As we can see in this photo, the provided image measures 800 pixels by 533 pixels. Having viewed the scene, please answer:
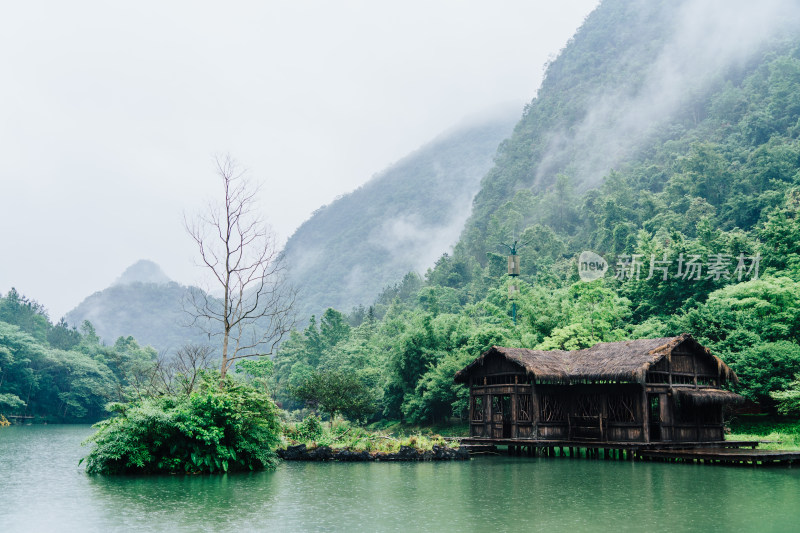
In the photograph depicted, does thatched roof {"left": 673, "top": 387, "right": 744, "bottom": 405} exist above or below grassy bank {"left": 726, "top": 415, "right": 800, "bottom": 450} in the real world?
above

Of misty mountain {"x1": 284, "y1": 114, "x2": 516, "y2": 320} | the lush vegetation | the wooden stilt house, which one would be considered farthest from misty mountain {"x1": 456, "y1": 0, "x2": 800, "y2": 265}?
A: the lush vegetation

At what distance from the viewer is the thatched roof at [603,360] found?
2298cm

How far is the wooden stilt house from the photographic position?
77.0 feet

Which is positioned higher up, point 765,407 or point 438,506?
point 765,407

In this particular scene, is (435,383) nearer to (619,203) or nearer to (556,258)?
(556,258)

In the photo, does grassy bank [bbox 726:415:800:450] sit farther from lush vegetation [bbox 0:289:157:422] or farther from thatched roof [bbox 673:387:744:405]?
lush vegetation [bbox 0:289:157:422]

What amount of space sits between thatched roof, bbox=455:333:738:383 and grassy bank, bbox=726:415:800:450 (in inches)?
123

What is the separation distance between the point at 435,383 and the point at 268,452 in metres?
17.4

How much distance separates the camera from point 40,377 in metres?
67.8

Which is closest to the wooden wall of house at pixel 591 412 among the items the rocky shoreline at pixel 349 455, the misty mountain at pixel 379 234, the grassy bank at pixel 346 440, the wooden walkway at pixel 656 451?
the wooden walkway at pixel 656 451

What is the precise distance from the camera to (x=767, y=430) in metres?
28.5

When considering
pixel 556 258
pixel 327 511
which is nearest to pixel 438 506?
pixel 327 511

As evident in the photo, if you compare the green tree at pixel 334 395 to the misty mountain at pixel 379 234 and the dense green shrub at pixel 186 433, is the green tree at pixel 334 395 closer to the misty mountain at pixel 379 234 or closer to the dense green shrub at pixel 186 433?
the dense green shrub at pixel 186 433

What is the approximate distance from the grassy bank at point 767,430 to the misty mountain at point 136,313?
460 feet
